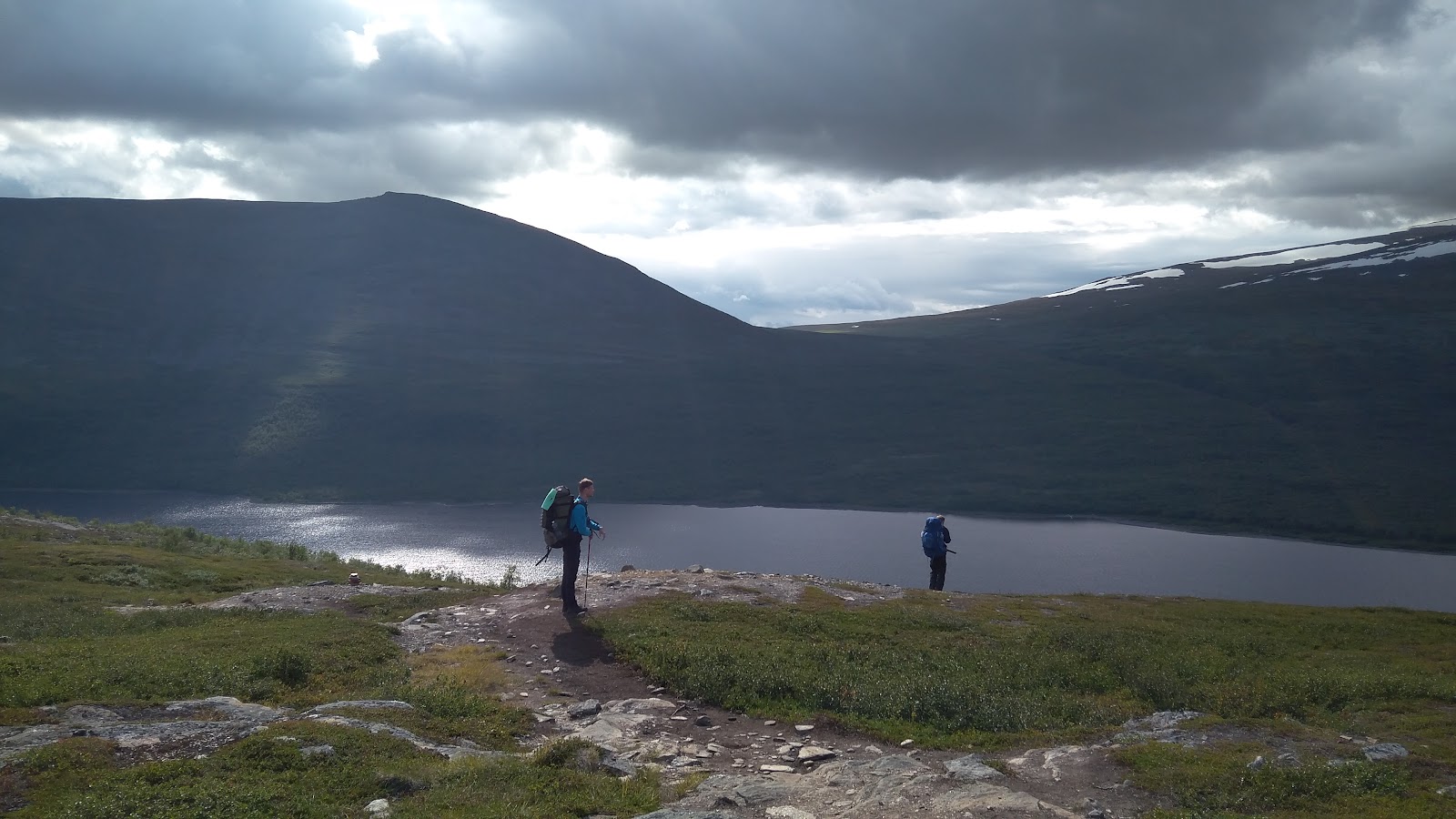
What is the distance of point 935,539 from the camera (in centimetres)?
3522

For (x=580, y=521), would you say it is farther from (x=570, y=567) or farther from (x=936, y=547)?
(x=936, y=547)

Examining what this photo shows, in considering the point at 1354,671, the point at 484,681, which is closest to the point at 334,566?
the point at 484,681

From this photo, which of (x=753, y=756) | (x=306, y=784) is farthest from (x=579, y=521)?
(x=306, y=784)

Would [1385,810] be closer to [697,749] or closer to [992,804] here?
[992,804]

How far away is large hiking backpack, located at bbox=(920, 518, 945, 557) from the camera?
1382 inches

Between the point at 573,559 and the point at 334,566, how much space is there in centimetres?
3976

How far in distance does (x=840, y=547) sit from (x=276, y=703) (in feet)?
314

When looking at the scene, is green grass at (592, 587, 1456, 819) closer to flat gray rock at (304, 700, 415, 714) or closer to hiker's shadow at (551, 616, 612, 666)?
hiker's shadow at (551, 616, 612, 666)

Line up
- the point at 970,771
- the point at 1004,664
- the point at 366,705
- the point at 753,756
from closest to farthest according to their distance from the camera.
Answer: the point at 970,771, the point at 753,756, the point at 366,705, the point at 1004,664

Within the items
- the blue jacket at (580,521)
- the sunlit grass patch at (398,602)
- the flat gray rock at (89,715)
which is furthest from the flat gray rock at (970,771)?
the sunlit grass patch at (398,602)

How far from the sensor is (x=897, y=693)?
16.3 m

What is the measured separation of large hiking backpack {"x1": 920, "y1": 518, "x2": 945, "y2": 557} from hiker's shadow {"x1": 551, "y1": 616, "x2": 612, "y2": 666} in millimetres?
17024

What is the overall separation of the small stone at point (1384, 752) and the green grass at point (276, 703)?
31.9 ft

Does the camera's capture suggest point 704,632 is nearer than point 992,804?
No
